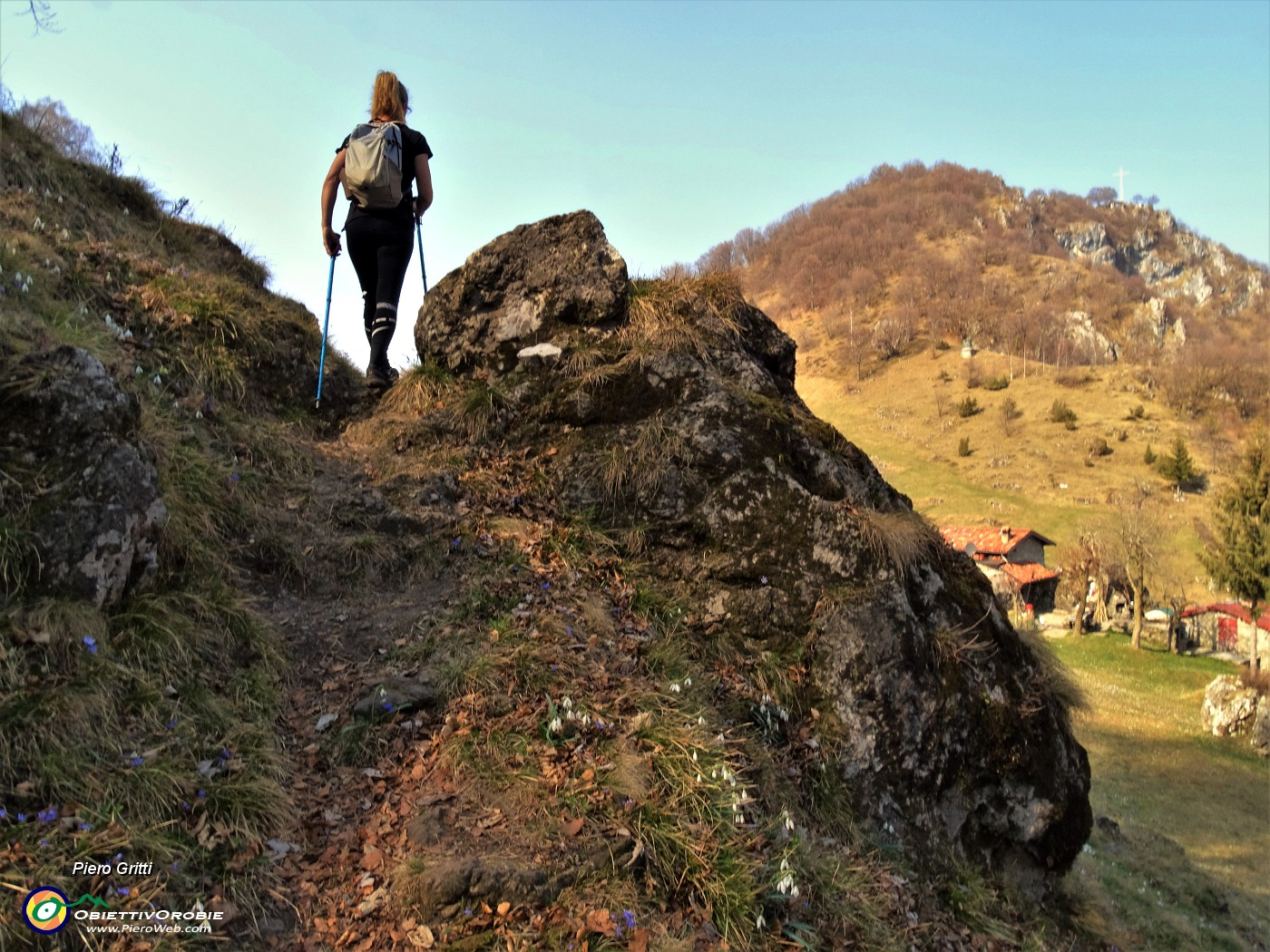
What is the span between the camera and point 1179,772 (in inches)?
919

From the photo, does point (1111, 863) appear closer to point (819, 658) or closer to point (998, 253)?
point (819, 658)

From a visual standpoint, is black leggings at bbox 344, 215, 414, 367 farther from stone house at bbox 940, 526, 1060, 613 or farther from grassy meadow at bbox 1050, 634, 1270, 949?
stone house at bbox 940, 526, 1060, 613

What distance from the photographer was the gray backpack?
6.47 m

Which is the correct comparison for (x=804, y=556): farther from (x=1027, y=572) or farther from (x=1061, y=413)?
(x=1061, y=413)

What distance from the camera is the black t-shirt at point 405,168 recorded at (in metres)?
6.79

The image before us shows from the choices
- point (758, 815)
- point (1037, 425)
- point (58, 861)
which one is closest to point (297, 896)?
point (58, 861)

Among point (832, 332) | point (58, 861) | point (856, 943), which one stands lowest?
point (856, 943)

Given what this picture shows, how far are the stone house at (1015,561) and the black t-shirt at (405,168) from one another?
4767cm

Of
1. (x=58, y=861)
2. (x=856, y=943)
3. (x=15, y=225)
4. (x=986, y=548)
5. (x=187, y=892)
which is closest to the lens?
(x=58, y=861)

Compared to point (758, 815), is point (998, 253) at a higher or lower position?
higher

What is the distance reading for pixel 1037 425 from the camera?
79.2 metres

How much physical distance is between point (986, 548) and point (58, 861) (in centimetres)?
5521

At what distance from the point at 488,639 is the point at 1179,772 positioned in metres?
27.5

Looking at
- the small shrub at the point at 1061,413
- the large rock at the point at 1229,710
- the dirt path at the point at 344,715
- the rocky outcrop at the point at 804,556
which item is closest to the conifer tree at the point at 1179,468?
the small shrub at the point at 1061,413
